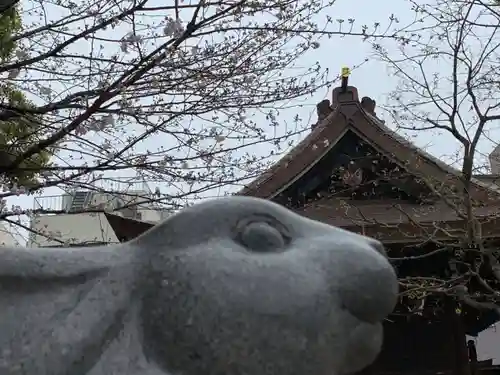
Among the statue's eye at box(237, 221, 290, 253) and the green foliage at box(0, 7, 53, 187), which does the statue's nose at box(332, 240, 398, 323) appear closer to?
the statue's eye at box(237, 221, 290, 253)

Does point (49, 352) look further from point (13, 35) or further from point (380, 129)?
point (380, 129)

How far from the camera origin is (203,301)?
3.60 ft

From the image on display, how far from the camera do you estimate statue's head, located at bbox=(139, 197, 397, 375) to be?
108 cm

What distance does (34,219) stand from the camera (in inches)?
233

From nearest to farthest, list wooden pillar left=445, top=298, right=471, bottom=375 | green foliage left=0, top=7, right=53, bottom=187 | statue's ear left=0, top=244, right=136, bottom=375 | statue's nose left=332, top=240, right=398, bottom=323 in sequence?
1. statue's ear left=0, top=244, right=136, bottom=375
2. statue's nose left=332, top=240, right=398, bottom=323
3. green foliage left=0, top=7, right=53, bottom=187
4. wooden pillar left=445, top=298, right=471, bottom=375

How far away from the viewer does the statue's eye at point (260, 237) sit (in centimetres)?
118

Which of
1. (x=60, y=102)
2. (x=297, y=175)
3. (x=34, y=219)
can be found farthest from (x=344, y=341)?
(x=297, y=175)

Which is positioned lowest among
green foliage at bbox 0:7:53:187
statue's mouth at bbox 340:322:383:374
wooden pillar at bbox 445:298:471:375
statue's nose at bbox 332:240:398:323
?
wooden pillar at bbox 445:298:471:375

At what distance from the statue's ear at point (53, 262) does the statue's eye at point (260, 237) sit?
229 millimetres

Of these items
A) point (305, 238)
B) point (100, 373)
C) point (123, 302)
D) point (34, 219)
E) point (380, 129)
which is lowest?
point (100, 373)

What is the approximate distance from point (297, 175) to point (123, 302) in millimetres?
5971

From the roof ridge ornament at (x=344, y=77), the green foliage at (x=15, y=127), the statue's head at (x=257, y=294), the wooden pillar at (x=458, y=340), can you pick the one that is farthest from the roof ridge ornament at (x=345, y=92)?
the statue's head at (x=257, y=294)

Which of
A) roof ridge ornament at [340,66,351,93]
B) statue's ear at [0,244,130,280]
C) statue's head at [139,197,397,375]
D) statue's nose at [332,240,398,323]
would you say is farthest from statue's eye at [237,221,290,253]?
roof ridge ornament at [340,66,351,93]

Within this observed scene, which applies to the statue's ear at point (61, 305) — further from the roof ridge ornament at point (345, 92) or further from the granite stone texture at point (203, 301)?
the roof ridge ornament at point (345, 92)
